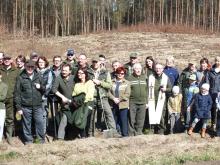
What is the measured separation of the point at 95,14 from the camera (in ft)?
215

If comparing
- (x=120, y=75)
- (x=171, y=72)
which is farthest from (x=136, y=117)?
(x=171, y=72)

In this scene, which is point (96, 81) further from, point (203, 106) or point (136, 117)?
point (203, 106)

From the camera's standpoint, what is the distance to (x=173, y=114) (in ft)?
37.6

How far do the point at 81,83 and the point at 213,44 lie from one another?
25.9m

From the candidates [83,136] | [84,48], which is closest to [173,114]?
[83,136]

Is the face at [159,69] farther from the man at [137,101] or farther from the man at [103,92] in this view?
the man at [103,92]

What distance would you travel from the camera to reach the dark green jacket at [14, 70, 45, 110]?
10.2m

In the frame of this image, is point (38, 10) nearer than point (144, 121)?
No

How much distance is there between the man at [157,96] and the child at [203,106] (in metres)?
0.76

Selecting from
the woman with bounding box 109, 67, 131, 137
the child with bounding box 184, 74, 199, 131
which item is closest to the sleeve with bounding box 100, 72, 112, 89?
the woman with bounding box 109, 67, 131, 137

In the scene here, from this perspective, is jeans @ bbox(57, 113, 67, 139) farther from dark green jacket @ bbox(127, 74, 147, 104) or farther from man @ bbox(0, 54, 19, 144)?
dark green jacket @ bbox(127, 74, 147, 104)

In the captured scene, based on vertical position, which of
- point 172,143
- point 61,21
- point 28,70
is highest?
point 61,21

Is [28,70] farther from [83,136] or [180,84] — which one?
[180,84]

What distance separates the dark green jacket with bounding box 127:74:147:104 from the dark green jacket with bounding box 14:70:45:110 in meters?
2.16
